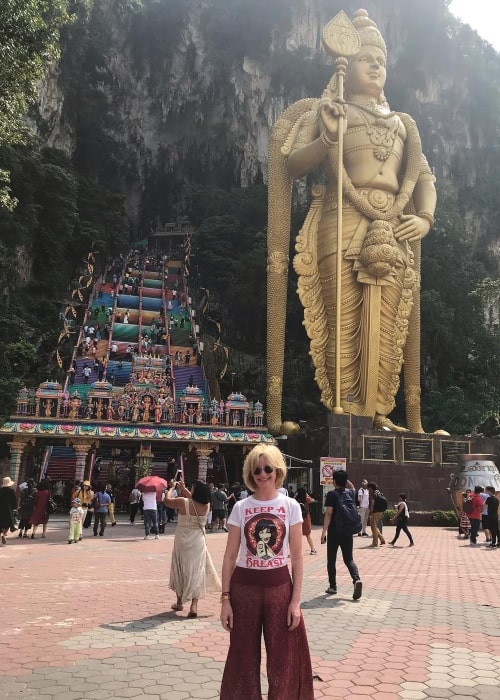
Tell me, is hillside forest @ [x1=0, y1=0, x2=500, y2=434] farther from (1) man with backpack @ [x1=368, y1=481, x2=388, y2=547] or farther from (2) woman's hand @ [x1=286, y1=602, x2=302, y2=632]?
(2) woman's hand @ [x1=286, y1=602, x2=302, y2=632]

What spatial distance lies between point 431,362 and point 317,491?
14.6m

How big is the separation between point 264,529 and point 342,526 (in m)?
2.63

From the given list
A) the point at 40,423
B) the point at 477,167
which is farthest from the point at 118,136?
the point at 40,423

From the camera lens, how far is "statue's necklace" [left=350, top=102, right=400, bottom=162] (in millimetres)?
14648

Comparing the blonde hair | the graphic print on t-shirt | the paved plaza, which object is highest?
the blonde hair

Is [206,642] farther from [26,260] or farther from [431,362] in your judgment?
[26,260]

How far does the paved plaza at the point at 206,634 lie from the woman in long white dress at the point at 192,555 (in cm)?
17

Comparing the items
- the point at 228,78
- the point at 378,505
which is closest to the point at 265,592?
the point at 378,505

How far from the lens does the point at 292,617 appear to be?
2.09 meters

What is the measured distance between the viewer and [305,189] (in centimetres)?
3519

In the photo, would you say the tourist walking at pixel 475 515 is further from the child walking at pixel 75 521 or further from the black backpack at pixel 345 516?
the child walking at pixel 75 521

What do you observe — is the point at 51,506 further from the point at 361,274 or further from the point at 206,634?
the point at 206,634

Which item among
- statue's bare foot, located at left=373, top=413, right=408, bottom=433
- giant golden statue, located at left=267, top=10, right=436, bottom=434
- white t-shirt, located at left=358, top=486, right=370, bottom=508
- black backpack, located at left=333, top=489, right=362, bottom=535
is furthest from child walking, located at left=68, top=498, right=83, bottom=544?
statue's bare foot, located at left=373, top=413, right=408, bottom=433

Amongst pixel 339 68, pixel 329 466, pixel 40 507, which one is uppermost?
pixel 339 68
